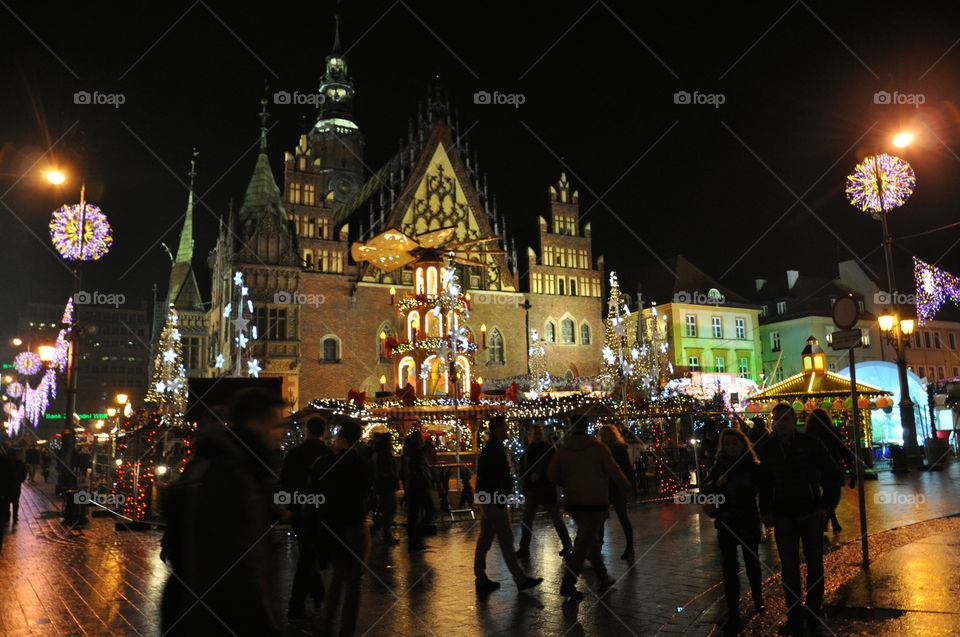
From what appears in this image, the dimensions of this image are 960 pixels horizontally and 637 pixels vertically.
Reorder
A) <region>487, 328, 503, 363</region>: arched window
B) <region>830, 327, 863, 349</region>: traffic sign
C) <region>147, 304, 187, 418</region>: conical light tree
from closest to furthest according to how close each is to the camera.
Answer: <region>830, 327, 863, 349</region>: traffic sign < <region>147, 304, 187, 418</region>: conical light tree < <region>487, 328, 503, 363</region>: arched window

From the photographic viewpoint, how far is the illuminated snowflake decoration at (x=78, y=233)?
16.8m

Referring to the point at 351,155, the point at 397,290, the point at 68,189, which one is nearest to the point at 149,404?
the point at 397,290

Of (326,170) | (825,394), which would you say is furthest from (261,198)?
(825,394)

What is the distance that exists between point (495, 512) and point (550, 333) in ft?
112

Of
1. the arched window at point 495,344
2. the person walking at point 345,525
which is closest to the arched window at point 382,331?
the arched window at point 495,344

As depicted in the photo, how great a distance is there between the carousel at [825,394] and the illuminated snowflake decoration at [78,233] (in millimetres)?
17668

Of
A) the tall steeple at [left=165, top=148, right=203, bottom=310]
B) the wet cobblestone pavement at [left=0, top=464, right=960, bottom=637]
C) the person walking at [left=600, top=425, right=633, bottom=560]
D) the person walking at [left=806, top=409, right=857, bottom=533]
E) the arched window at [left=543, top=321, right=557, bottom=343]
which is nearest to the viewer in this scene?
the wet cobblestone pavement at [left=0, top=464, right=960, bottom=637]

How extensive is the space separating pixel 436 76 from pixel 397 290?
12779 millimetres

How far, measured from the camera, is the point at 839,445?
9438 millimetres

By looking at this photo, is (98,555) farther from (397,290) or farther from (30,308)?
(30,308)

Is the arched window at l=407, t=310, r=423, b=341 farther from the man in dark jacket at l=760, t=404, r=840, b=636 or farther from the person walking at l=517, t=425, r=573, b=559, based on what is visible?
the man in dark jacket at l=760, t=404, r=840, b=636

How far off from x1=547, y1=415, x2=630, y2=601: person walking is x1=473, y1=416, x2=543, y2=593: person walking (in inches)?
21.5

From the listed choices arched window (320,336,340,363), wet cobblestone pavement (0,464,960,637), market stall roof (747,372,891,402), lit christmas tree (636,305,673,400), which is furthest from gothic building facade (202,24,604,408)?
wet cobblestone pavement (0,464,960,637)

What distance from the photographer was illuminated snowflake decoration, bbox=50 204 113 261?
Result: 16812 millimetres
